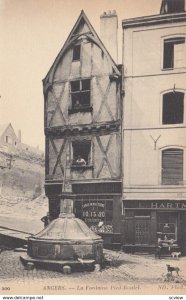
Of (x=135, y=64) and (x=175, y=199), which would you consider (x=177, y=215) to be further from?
(x=135, y=64)

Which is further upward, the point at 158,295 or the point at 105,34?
the point at 105,34

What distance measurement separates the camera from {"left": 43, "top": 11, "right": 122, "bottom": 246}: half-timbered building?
28.3 ft

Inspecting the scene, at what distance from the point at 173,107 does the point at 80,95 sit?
5.62 ft

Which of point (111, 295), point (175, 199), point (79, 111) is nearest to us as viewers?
point (111, 295)

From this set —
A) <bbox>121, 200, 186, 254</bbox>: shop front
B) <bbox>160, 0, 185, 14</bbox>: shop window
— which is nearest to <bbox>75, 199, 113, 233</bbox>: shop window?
<bbox>121, 200, 186, 254</bbox>: shop front

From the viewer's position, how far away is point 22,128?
863 cm

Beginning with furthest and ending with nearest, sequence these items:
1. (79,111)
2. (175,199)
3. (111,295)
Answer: (79,111) → (175,199) → (111,295)

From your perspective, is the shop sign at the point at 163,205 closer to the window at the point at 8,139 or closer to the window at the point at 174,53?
the window at the point at 174,53

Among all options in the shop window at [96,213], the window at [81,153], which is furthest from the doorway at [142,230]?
the window at [81,153]

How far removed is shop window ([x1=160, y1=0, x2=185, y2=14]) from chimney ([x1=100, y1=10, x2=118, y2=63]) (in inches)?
33.7

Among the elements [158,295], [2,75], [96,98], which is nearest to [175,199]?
[158,295]

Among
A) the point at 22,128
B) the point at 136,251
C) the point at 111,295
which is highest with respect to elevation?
the point at 22,128

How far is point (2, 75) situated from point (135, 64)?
2346 millimetres

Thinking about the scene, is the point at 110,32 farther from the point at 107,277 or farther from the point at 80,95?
the point at 107,277
